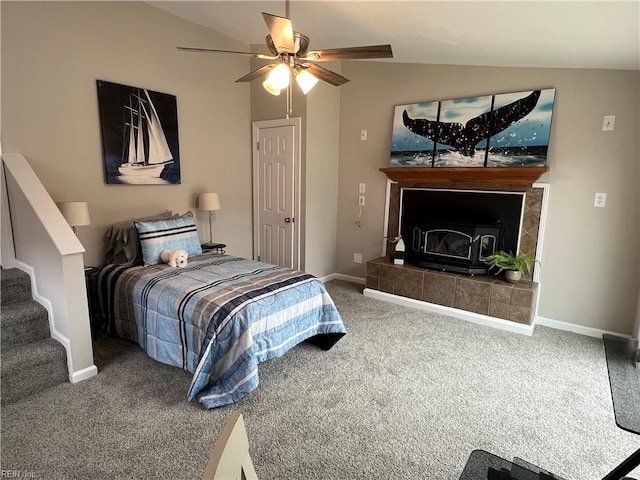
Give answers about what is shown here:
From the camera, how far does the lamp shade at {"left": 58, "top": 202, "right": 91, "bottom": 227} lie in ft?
9.41

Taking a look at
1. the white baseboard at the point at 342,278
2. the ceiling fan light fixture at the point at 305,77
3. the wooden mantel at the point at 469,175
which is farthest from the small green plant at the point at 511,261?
the ceiling fan light fixture at the point at 305,77

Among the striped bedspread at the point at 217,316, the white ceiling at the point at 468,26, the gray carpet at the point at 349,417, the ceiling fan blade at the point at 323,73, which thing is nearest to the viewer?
the gray carpet at the point at 349,417

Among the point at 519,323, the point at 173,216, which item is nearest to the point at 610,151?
the point at 519,323

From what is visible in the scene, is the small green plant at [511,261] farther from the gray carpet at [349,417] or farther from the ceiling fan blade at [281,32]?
the ceiling fan blade at [281,32]

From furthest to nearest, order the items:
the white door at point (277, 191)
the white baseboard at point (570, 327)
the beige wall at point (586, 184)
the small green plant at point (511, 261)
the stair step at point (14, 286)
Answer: the white door at point (277, 191) → the small green plant at point (511, 261) → the white baseboard at point (570, 327) → the beige wall at point (586, 184) → the stair step at point (14, 286)

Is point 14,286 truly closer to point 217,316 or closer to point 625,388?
point 217,316

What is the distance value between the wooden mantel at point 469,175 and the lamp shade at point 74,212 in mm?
3018

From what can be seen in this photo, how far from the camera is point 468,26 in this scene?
100 inches

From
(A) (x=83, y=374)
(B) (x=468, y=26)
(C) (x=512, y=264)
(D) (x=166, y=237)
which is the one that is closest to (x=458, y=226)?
(C) (x=512, y=264)

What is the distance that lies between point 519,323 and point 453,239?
1.04 m

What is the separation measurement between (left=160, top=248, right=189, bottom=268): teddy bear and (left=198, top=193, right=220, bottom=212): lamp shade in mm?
910

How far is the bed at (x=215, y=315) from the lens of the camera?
2.23 m

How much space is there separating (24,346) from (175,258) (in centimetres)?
117

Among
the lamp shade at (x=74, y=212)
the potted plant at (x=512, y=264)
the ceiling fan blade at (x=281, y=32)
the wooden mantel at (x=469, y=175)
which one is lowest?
the potted plant at (x=512, y=264)
